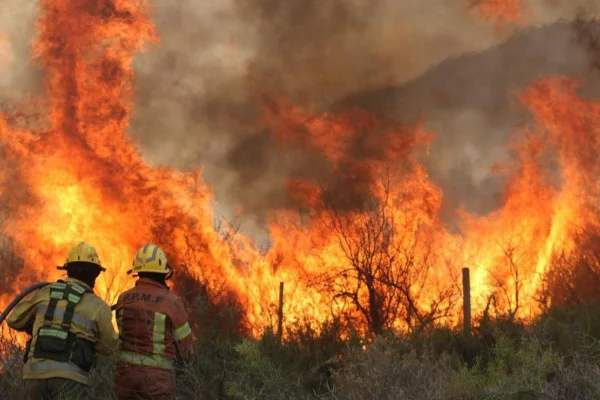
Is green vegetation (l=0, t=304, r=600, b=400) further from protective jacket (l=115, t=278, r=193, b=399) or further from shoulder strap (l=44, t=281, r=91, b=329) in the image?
shoulder strap (l=44, t=281, r=91, b=329)

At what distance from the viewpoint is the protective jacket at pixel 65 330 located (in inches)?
212

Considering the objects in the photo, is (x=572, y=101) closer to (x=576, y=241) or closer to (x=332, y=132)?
(x=576, y=241)

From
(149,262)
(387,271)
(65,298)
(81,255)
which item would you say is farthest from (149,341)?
(387,271)

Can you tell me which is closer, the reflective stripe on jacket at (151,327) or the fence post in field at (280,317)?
the reflective stripe on jacket at (151,327)

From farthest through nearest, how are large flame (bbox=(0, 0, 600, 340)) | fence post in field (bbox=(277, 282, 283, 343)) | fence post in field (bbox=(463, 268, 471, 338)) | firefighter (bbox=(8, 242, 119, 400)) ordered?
large flame (bbox=(0, 0, 600, 340)) < fence post in field (bbox=(463, 268, 471, 338)) < fence post in field (bbox=(277, 282, 283, 343)) < firefighter (bbox=(8, 242, 119, 400))

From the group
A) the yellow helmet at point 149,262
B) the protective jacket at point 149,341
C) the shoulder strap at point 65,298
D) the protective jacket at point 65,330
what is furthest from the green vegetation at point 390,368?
the shoulder strap at point 65,298

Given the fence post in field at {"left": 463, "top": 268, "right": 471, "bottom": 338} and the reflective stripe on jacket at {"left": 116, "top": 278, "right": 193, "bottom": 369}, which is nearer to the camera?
the reflective stripe on jacket at {"left": 116, "top": 278, "right": 193, "bottom": 369}

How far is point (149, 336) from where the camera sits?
548 centimetres

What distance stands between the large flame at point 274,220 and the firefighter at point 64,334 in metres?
8.62

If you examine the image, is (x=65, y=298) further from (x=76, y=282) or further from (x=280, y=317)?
(x=280, y=317)

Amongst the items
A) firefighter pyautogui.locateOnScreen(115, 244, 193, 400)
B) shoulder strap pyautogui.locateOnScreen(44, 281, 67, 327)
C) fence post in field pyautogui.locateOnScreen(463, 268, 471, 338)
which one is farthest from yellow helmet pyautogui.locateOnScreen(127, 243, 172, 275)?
fence post in field pyautogui.locateOnScreen(463, 268, 471, 338)

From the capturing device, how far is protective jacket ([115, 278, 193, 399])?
5.43m

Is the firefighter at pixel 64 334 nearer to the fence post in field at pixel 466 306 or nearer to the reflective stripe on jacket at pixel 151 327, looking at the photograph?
the reflective stripe on jacket at pixel 151 327

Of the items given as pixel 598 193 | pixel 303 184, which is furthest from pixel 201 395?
pixel 598 193
